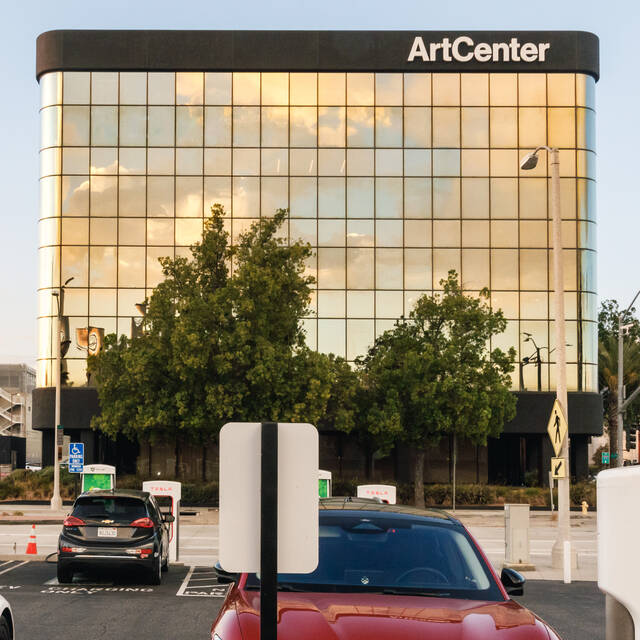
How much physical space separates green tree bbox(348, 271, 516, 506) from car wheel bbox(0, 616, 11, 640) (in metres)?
35.1

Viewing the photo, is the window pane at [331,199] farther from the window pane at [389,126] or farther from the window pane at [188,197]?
the window pane at [188,197]

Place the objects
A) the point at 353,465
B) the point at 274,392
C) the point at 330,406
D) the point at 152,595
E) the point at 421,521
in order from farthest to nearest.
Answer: the point at 353,465, the point at 330,406, the point at 274,392, the point at 152,595, the point at 421,521

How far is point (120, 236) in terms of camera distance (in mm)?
54094

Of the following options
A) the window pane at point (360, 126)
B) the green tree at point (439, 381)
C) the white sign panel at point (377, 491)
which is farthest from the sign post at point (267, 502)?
the window pane at point (360, 126)

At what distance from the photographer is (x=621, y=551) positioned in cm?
220

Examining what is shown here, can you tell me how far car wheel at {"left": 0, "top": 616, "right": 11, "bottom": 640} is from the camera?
8633 mm

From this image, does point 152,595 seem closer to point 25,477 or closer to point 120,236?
point 25,477

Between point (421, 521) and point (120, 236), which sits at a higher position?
point (120, 236)

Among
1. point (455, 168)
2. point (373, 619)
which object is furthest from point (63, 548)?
point (455, 168)

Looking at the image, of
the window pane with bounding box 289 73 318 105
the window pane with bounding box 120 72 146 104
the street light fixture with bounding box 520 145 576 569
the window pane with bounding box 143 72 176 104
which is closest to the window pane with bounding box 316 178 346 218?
the window pane with bounding box 289 73 318 105

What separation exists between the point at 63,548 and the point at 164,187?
3903 cm

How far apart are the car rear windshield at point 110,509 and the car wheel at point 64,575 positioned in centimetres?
87

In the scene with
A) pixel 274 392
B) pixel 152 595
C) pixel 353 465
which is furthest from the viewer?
pixel 353 465

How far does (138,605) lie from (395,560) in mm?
9078
